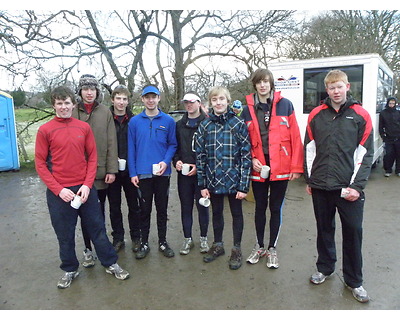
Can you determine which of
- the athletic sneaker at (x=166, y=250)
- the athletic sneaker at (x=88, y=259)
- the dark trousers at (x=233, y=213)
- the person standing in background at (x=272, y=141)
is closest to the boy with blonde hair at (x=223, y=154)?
the dark trousers at (x=233, y=213)

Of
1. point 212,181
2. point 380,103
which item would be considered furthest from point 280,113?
point 380,103

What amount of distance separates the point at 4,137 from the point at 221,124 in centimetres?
831

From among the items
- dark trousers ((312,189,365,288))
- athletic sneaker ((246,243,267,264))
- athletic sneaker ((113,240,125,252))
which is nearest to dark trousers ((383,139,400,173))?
athletic sneaker ((246,243,267,264))

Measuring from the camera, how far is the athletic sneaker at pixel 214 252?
3539mm

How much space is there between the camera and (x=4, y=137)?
367 inches

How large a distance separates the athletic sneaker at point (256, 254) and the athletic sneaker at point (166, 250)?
85 cm

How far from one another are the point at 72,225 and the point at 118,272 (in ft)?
2.11

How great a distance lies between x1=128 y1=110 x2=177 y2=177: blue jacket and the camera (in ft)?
11.5

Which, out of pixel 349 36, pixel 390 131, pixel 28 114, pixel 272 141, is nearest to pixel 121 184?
pixel 272 141

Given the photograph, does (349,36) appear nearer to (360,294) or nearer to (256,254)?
(256,254)

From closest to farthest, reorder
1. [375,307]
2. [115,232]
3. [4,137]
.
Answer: [375,307]
[115,232]
[4,137]

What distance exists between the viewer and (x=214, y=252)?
360 centimetres

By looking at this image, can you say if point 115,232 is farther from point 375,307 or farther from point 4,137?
point 4,137

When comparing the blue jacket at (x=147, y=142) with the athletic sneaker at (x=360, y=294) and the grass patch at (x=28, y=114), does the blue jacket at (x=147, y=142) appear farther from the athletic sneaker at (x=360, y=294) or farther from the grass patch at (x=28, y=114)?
the grass patch at (x=28, y=114)
